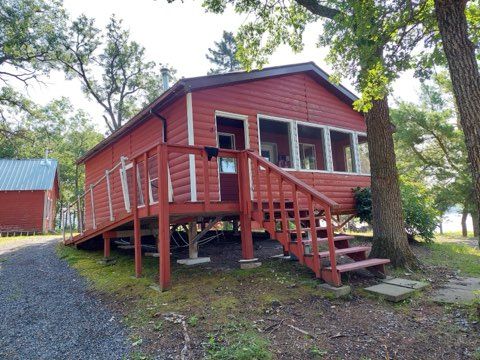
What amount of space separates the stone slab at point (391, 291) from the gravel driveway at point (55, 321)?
308 cm

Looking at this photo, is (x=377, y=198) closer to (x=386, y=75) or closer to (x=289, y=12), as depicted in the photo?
(x=386, y=75)

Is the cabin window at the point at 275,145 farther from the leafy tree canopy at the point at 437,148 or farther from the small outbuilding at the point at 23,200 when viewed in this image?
the small outbuilding at the point at 23,200

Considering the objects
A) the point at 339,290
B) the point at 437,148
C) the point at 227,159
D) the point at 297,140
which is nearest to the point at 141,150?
the point at 227,159

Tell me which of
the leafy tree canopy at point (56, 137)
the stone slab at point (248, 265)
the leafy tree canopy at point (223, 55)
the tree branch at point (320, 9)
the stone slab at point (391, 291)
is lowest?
the stone slab at point (391, 291)

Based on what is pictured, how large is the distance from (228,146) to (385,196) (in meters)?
4.80

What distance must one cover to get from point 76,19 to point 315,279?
23896mm

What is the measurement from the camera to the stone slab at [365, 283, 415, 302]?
423 cm

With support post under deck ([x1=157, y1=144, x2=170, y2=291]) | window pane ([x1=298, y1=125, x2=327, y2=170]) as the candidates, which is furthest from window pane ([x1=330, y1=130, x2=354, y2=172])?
support post under deck ([x1=157, y1=144, x2=170, y2=291])

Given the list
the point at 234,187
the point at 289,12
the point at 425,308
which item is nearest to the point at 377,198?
the point at 425,308

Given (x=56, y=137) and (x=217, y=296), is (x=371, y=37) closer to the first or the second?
(x=217, y=296)

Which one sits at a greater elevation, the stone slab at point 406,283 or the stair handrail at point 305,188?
the stair handrail at point 305,188

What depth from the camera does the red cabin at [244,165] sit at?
5102 millimetres

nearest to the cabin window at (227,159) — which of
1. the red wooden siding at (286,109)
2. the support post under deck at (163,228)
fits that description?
the red wooden siding at (286,109)

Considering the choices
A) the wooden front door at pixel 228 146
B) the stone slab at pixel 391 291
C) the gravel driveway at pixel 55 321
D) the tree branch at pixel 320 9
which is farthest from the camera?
the wooden front door at pixel 228 146
